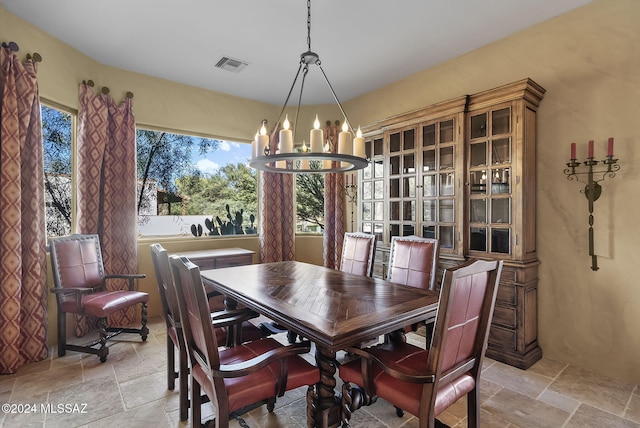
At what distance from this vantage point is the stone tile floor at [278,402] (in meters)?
1.96

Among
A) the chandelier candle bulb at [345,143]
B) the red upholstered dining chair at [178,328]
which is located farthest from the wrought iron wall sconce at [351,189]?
the red upholstered dining chair at [178,328]

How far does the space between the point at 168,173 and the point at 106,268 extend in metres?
1.35

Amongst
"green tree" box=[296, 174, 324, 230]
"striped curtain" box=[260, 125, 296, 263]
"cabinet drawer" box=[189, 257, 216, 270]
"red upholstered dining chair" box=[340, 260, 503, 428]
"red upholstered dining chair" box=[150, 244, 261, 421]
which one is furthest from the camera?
"green tree" box=[296, 174, 324, 230]

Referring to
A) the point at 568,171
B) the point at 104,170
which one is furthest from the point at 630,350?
the point at 104,170

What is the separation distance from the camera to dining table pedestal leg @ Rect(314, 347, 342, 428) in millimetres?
1580

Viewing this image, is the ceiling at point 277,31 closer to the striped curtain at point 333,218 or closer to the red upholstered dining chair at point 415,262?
the striped curtain at point 333,218

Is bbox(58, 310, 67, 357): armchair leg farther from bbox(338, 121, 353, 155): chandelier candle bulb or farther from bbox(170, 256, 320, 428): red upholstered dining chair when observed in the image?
bbox(338, 121, 353, 155): chandelier candle bulb

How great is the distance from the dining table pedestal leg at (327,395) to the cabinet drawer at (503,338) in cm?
182

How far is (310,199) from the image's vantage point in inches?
200

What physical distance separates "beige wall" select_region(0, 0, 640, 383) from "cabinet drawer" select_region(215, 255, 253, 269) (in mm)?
2241

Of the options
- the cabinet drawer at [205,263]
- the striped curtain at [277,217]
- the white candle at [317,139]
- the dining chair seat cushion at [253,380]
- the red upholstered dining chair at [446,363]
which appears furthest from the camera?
the striped curtain at [277,217]

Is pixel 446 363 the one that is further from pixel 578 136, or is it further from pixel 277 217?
pixel 277 217

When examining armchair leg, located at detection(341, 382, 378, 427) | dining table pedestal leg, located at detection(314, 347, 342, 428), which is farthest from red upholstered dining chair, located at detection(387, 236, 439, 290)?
dining table pedestal leg, located at detection(314, 347, 342, 428)

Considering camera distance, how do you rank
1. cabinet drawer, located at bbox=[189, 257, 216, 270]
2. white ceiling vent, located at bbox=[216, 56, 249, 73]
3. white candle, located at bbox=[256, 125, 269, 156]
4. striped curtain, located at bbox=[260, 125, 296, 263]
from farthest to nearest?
striped curtain, located at bbox=[260, 125, 296, 263], cabinet drawer, located at bbox=[189, 257, 216, 270], white ceiling vent, located at bbox=[216, 56, 249, 73], white candle, located at bbox=[256, 125, 269, 156]
